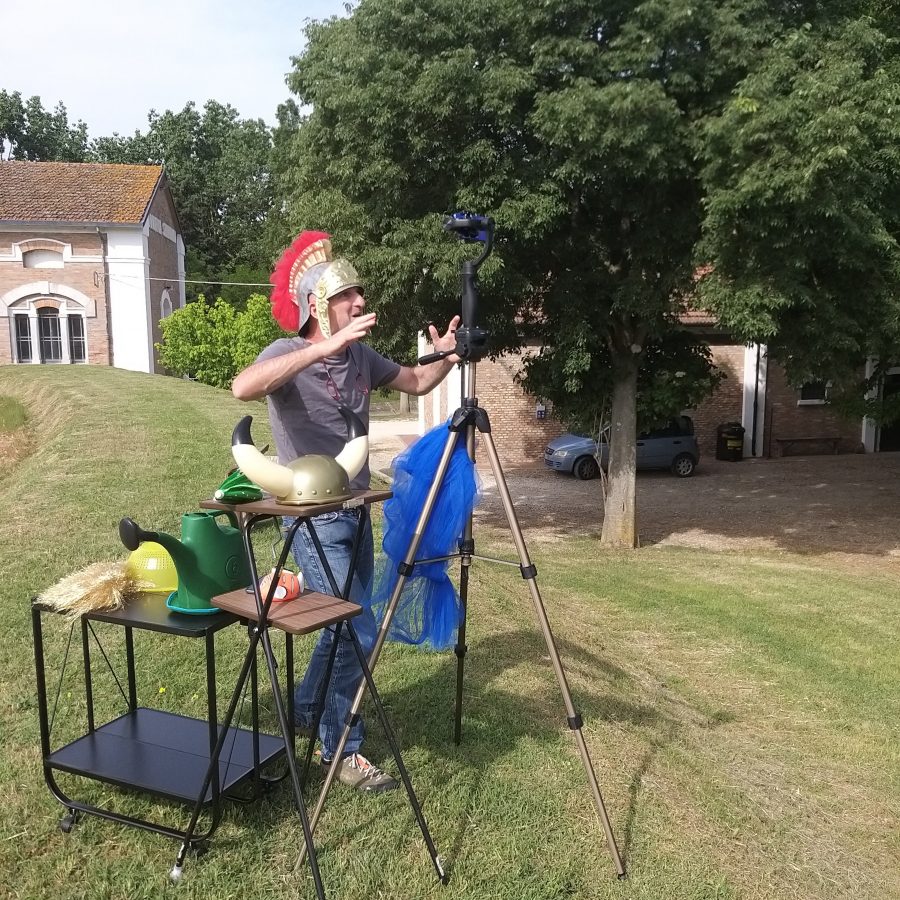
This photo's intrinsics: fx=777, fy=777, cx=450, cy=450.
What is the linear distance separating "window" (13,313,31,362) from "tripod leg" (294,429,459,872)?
27955mm

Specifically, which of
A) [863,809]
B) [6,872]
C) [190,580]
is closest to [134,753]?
[6,872]

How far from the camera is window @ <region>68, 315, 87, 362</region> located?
1051 inches

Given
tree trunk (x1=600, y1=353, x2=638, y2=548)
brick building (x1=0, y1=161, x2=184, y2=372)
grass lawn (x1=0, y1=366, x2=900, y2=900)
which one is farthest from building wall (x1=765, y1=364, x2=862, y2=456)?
brick building (x1=0, y1=161, x2=184, y2=372)

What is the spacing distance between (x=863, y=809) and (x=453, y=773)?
1980 mm

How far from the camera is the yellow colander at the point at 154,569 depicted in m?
2.73

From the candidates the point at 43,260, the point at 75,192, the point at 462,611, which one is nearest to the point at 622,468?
the point at 462,611

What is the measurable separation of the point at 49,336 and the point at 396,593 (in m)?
27.8

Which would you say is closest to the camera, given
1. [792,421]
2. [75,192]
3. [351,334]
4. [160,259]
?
[351,334]

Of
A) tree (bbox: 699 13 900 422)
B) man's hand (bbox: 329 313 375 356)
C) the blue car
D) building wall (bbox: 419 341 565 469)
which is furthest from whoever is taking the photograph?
building wall (bbox: 419 341 565 469)

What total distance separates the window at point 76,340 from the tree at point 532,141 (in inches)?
772

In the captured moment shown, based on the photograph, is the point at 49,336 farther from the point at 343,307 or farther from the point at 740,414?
the point at 343,307

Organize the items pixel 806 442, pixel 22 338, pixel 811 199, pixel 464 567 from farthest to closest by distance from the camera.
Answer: pixel 22 338 → pixel 806 442 → pixel 811 199 → pixel 464 567

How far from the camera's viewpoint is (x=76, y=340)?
2683 centimetres

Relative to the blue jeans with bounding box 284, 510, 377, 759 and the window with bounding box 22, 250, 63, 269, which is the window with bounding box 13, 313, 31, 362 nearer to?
the window with bounding box 22, 250, 63, 269
